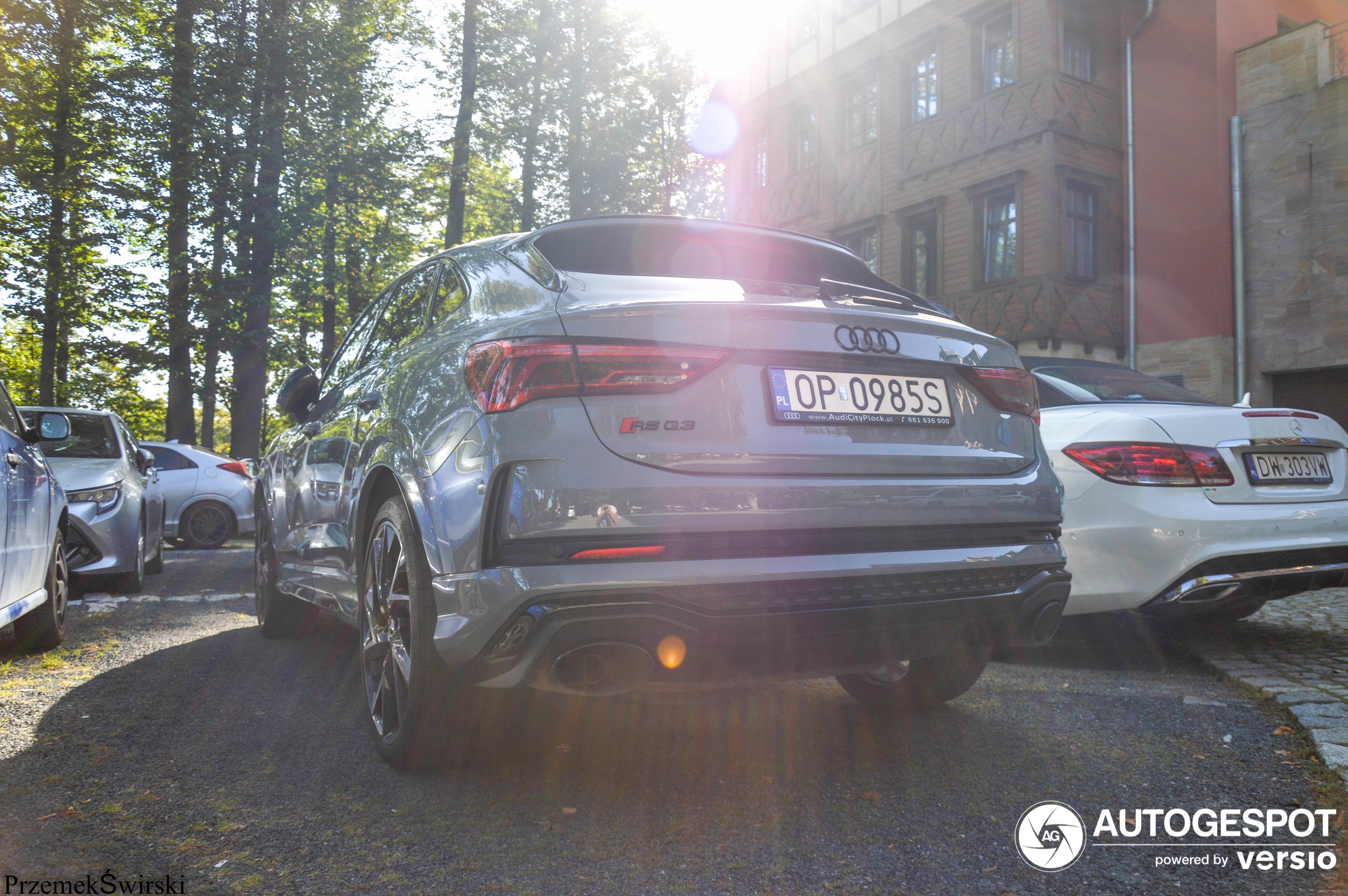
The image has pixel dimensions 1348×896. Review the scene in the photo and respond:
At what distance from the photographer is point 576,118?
25.2m

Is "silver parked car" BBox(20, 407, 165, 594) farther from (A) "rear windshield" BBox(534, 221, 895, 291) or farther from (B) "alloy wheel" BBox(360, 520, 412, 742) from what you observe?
(A) "rear windshield" BBox(534, 221, 895, 291)

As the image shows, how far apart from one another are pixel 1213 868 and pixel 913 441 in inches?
49.8

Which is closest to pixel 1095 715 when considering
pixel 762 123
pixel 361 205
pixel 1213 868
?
pixel 1213 868

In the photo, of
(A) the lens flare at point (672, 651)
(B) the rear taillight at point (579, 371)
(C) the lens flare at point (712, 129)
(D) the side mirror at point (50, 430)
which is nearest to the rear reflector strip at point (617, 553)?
(A) the lens flare at point (672, 651)

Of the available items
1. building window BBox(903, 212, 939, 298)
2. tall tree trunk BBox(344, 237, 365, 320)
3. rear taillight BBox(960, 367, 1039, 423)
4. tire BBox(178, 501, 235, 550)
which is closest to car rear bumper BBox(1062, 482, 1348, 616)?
rear taillight BBox(960, 367, 1039, 423)

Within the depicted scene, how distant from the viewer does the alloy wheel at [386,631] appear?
3057 millimetres

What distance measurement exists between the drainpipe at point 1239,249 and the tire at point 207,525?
15430 millimetres

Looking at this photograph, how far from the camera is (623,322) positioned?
8.75 feet

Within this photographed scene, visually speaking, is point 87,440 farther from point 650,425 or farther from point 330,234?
point 330,234

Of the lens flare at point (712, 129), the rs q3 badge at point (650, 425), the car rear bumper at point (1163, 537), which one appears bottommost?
the car rear bumper at point (1163, 537)

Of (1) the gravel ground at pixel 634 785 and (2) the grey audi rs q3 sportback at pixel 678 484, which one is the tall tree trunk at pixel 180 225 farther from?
(2) the grey audi rs q3 sportback at pixel 678 484

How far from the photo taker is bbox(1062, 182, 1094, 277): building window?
18734 millimetres

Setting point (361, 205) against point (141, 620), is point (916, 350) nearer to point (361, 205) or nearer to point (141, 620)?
point (141, 620)

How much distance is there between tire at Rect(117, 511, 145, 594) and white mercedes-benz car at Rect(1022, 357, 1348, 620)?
21.8ft
